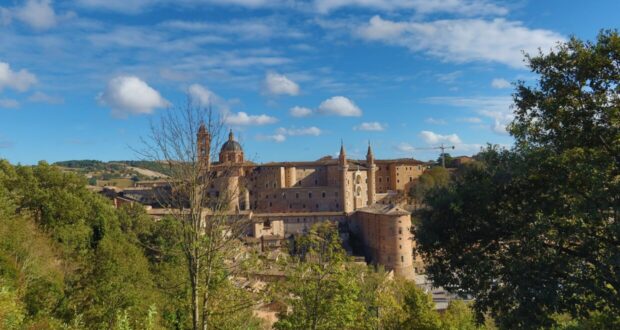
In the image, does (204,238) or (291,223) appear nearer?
(204,238)

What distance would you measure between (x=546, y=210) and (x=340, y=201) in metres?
61.3

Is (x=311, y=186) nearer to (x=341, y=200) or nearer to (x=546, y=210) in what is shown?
(x=341, y=200)

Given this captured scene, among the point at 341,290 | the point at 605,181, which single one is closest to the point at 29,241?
the point at 341,290

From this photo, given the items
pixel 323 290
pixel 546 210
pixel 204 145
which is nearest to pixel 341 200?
pixel 323 290

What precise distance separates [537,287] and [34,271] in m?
15.8

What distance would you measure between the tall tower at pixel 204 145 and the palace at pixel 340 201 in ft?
117

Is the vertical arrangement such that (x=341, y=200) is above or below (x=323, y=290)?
above

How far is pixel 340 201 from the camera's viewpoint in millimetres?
71625

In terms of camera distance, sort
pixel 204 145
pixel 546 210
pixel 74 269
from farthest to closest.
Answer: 1. pixel 74 269
2. pixel 546 210
3. pixel 204 145

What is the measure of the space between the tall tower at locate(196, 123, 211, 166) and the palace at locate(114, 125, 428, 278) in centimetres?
3566

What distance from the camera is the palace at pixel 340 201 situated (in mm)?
51594

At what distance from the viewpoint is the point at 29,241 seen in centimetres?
1792

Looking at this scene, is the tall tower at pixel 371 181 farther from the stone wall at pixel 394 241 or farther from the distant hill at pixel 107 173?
the distant hill at pixel 107 173

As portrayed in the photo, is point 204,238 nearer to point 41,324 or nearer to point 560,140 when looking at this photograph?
point 41,324
